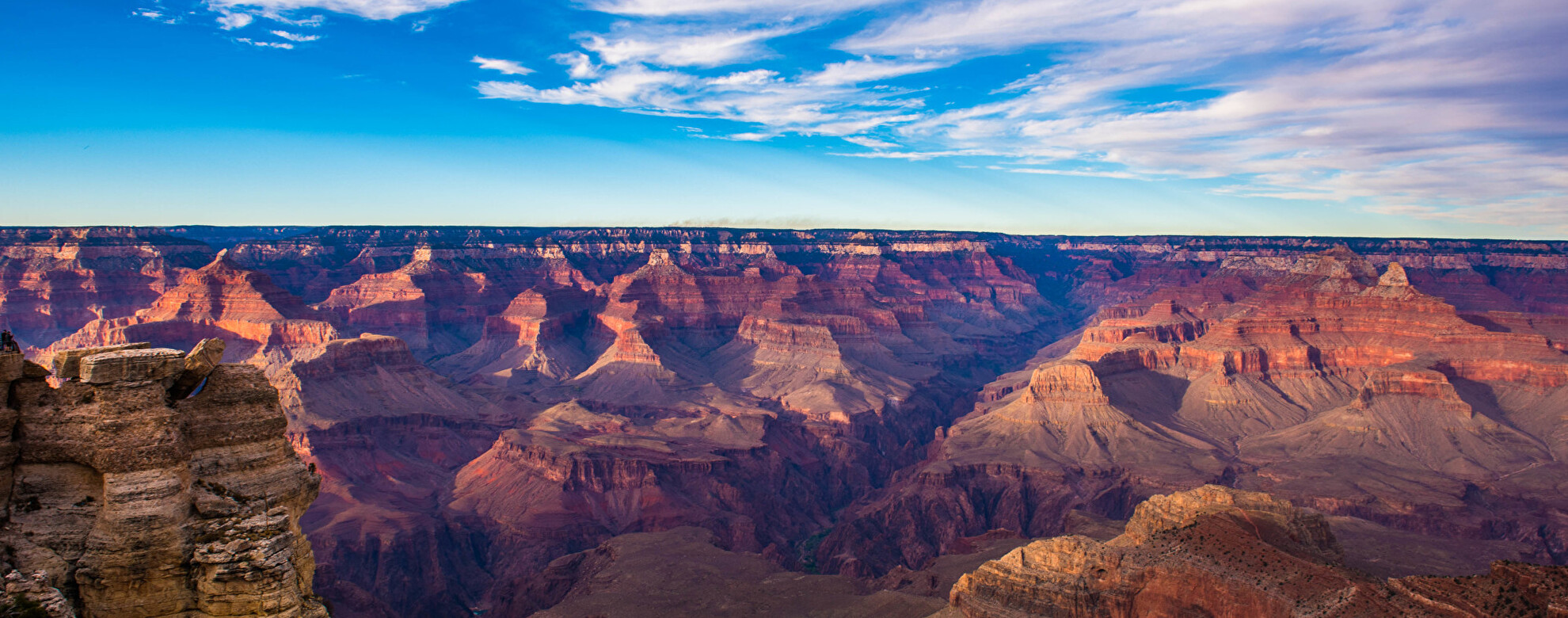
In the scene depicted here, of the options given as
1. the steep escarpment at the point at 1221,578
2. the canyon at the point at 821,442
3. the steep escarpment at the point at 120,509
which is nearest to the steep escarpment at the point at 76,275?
the canyon at the point at 821,442

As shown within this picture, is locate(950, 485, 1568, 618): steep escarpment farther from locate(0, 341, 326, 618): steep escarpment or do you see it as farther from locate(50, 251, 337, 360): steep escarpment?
locate(50, 251, 337, 360): steep escarpment

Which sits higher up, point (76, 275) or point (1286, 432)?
point (76, 275)

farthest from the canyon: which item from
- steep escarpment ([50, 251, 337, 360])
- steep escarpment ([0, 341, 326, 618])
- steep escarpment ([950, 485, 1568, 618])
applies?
steep escarpment ([0, 341, 326, 618])

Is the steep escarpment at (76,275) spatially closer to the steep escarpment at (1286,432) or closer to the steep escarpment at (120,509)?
the steep escarpment at (1286,432)

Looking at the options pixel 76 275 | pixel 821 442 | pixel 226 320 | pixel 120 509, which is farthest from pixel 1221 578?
pixel 76 275

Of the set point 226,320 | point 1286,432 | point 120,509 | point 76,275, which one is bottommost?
point 1286,432

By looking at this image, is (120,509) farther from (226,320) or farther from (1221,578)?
(226,320)

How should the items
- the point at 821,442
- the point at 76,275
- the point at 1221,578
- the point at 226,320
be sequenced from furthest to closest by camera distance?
1. the point at 76,275
2. the point at 821,442
3. the point at 226,320
4. the point at 1221,578
